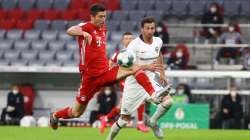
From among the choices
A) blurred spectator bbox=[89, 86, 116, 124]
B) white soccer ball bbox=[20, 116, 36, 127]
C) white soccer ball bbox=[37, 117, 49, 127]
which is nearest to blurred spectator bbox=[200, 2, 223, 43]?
blurred spectator bbox=[89, 86, 116, 124]

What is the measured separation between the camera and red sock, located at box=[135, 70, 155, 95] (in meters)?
11.5

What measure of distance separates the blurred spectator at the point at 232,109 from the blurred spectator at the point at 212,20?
2.99 metres

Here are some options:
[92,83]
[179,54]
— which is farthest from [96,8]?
[179,54]

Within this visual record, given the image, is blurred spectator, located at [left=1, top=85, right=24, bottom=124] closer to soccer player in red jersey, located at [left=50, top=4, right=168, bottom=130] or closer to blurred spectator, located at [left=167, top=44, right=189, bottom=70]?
blurred spectator, located at [left=167, top=44, right=189, bottom=70]

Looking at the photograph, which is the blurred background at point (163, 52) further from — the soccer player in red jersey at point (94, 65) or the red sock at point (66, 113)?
the soccer player in red jersey at point (94, 65)

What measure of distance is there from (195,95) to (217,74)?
1024 millimetres

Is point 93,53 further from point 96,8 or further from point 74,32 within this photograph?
point 96,8

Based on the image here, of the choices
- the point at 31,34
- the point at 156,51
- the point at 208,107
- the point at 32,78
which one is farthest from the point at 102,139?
the point at 31,34

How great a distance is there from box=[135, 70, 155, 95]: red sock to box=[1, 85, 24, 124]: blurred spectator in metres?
8.32

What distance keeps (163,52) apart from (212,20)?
189 centimetres

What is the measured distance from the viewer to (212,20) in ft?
69.7

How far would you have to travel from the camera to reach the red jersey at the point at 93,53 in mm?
10938

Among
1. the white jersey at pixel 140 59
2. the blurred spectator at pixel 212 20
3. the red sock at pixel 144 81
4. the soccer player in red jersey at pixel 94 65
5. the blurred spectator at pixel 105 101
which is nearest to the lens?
the soccer player in red jersey at pixel 94 65

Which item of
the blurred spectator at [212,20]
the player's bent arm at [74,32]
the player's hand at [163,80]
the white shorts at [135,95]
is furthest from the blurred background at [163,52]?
the player's bent arm at [74,32]
